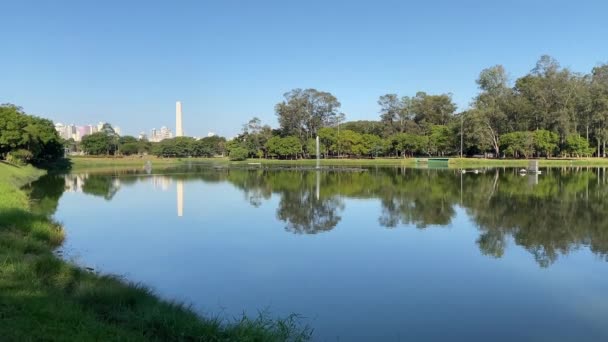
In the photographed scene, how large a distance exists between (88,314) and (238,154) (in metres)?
83.3

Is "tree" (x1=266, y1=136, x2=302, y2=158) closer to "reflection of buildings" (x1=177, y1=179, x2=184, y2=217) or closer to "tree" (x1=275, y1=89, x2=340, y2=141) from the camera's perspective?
"tree" (x1=275, y1=89, x2=340, y2=141)

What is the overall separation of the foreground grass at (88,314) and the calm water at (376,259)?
1.48 metres

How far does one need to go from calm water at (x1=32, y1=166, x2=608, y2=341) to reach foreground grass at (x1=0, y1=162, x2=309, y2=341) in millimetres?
1482

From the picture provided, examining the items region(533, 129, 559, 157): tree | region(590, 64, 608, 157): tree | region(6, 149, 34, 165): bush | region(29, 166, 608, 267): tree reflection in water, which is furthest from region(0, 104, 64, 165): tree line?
region(590, 64, 608, 157): tree

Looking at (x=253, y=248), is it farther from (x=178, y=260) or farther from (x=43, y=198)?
(x=43, y=198)

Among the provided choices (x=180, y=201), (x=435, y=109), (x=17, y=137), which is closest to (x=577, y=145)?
(x=435, y=109)

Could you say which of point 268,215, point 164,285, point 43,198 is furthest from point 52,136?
point 164,285

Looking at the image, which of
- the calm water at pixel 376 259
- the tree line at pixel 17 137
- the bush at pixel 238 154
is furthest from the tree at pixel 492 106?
the tree line at pixel 17 137

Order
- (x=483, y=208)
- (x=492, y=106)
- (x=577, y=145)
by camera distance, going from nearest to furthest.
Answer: (x=483, y=208)
(x=577, y=145)
(x=492, y=106)

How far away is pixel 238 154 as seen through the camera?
88.6 m

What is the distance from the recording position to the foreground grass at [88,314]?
209 inches

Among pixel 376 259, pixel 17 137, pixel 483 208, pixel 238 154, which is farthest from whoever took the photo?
pixel 238 154

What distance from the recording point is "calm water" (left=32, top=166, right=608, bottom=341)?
321 inches

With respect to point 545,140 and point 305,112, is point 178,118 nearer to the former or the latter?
point 305,112
